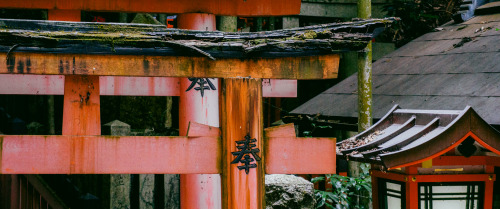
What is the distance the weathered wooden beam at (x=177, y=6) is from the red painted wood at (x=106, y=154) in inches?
107

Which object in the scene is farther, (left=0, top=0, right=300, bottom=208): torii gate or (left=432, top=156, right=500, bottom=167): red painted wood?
(left=0, top=0, right=300, bottom=208): torii gate

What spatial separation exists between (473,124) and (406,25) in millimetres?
6630

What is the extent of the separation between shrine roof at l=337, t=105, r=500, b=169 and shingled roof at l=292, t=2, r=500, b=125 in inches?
20.4

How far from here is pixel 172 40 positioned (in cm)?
538

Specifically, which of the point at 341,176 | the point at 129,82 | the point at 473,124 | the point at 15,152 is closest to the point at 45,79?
the point at 129,82

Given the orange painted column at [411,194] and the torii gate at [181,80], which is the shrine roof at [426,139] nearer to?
the orange painted column at [411,194]

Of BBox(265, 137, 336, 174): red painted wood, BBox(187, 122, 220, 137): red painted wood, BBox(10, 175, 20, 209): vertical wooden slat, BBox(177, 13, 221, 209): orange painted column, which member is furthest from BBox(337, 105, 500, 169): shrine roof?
BBox(10, 175, 20, 209): vertical wooden slat

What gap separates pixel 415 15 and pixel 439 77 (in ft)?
12.4

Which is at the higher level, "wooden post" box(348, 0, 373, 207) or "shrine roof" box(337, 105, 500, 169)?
"wooden post" box(348, 0, 373, 207)

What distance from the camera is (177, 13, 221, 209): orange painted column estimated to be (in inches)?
315

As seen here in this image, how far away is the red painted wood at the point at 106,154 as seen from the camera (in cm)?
536

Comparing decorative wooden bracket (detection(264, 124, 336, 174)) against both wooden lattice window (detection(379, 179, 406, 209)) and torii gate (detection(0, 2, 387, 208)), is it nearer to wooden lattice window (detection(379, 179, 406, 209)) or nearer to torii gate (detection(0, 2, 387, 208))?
torii gate (detection(0, 2, 387, 208))

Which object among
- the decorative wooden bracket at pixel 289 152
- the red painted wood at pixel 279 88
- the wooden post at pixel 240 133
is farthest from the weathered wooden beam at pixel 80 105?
the red painted wood at pixel 279 88

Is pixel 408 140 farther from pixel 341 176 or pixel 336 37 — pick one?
pixel 341 176
